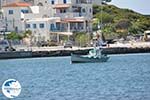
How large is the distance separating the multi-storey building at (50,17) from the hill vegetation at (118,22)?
109 inches

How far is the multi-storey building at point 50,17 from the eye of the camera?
94.9 metres

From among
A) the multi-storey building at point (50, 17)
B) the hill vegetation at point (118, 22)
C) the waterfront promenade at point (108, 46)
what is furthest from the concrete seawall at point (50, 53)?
the hill vegetation at point (118, 22)

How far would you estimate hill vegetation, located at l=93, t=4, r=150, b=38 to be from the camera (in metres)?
102

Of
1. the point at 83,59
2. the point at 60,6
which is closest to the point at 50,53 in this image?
the point at 83,59

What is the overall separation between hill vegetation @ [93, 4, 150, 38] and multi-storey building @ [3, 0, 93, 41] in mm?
2767

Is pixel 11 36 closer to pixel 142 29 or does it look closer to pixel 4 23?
pixel 4 23

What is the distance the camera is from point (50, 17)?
98438 millimetres

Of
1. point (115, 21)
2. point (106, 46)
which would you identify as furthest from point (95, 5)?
point (106, 46)

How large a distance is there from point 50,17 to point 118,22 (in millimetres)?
12989

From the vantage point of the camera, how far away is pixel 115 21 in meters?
107

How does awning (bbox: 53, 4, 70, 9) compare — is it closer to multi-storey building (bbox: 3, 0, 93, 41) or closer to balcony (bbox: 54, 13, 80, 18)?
multi-storey building (bbox: 3, 0, 93, 41)

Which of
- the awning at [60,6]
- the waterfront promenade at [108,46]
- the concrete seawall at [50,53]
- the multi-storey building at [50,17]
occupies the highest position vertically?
the awning at [60,6]

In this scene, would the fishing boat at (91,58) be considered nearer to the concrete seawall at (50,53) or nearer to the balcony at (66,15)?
the concrete seawall at (50,53)

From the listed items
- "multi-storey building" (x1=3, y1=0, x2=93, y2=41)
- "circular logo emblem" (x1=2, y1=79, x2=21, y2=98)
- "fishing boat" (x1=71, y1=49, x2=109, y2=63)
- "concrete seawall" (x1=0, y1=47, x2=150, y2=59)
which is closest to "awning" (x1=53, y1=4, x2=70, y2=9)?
"multi-storey building" (x1=3, y1=0, x2=93, y2=41)
